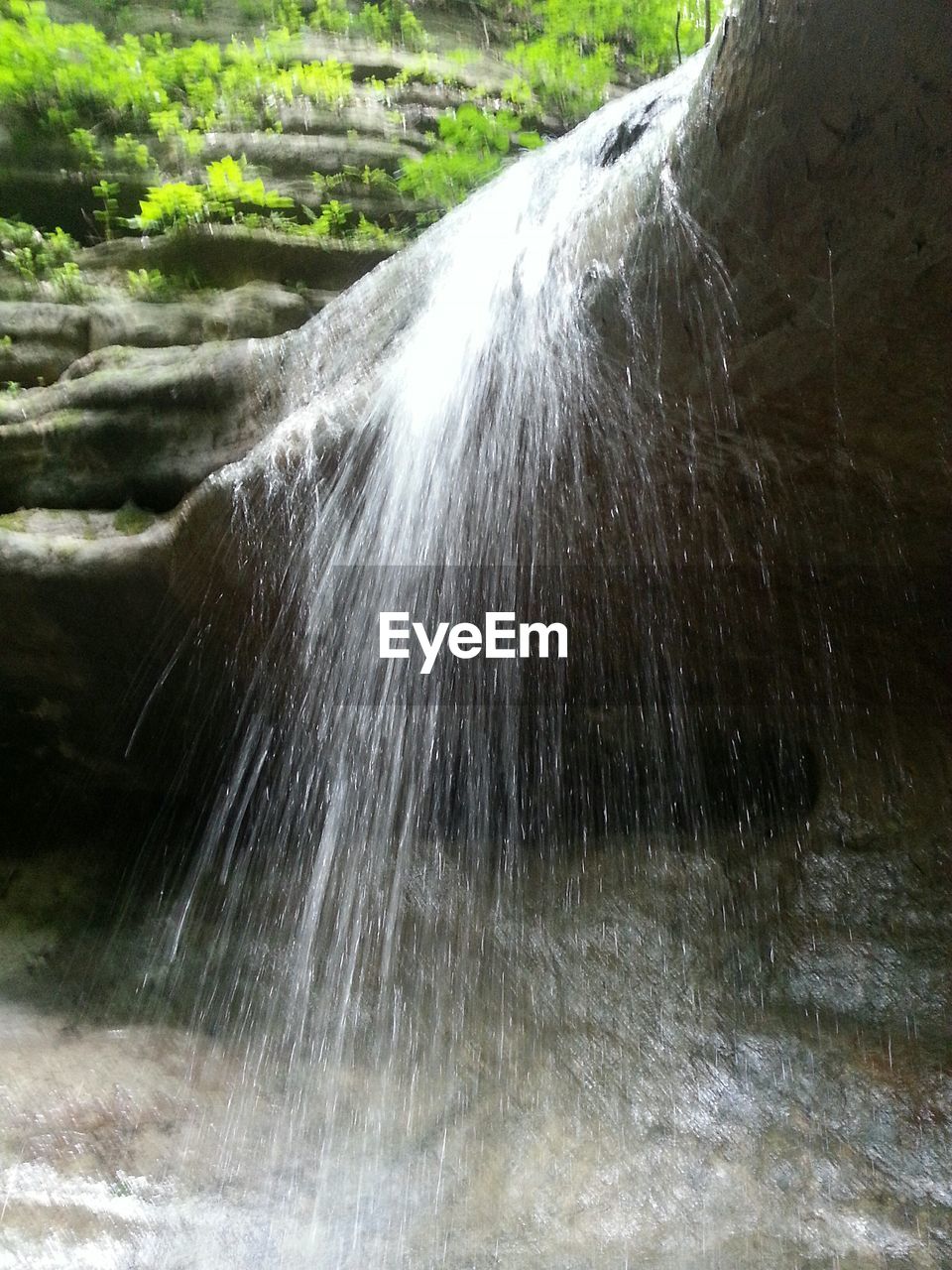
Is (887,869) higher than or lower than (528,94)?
lower

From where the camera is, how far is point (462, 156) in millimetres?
5598

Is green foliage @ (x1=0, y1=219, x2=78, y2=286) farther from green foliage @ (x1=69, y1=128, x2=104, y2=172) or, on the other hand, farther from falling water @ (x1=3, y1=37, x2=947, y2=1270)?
falling water @ (x1=3, y1=37, x2=947, y2=1270)

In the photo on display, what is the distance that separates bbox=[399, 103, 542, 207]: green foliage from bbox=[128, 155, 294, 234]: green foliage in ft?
2.75

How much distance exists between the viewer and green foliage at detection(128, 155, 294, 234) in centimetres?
533

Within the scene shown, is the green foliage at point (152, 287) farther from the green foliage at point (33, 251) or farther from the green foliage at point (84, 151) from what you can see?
the green foliage at point (84, 151)

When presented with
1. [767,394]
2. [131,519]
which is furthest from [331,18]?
[767,394]

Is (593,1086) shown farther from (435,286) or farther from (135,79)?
(135,79)

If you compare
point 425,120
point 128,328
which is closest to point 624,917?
point 128,328

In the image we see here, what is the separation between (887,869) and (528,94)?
549cm

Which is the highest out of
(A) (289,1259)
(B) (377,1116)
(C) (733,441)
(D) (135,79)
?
(D) (135,79)

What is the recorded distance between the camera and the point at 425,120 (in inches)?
241

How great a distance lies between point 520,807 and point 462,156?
160 inches

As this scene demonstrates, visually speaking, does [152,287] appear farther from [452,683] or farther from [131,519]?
[452,683]

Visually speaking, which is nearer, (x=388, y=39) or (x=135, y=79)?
(x=135, y=79)
